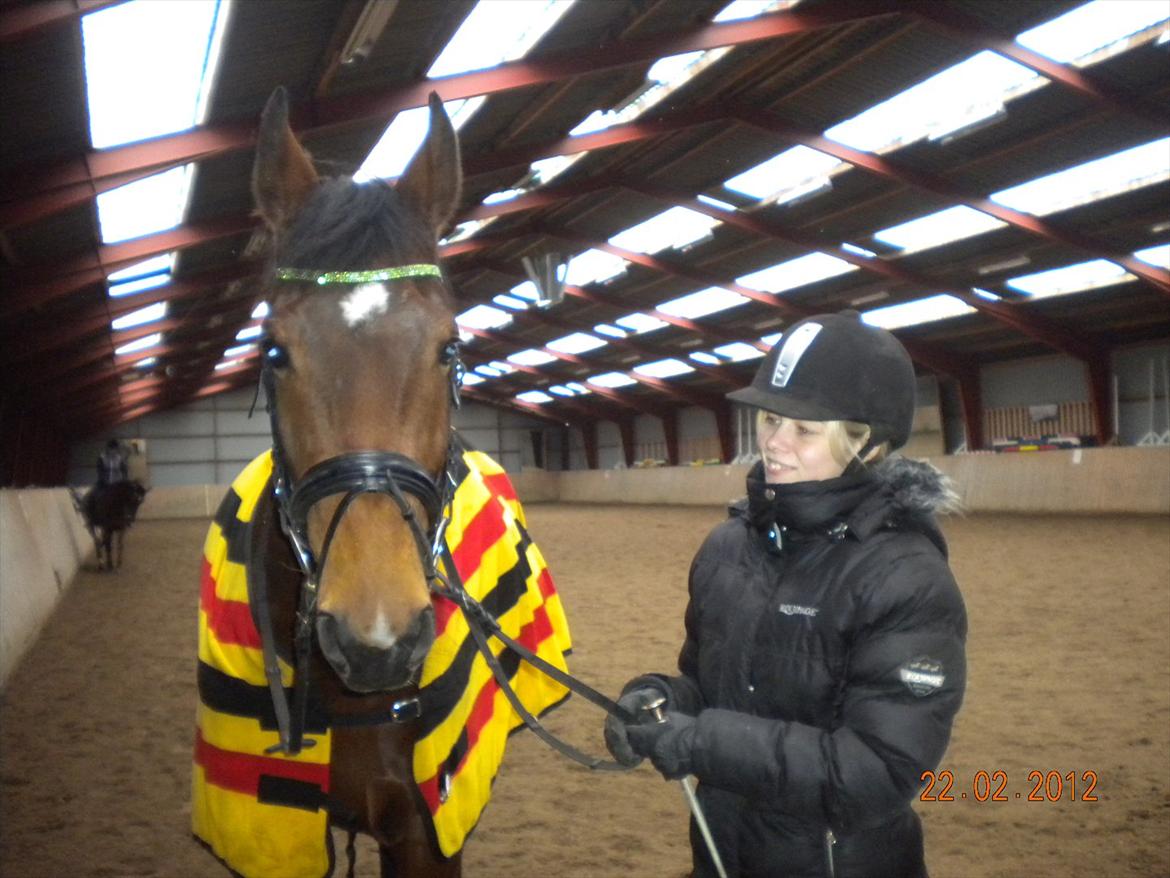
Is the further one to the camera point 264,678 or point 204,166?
point 204,166

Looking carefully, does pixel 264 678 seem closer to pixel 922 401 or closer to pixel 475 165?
pixel 475 165

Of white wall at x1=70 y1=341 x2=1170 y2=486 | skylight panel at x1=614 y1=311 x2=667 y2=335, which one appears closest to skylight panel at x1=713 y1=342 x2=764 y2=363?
skylight panel at x1=614 y1=311 x2=667 y2=335

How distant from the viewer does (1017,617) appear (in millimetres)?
7418

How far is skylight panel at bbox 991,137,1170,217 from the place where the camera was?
536 inches

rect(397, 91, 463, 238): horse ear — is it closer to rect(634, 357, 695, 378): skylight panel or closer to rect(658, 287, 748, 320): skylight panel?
rect(658, 287, 748, 320): skylight panel

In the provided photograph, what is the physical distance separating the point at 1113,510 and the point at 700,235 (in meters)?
8.53

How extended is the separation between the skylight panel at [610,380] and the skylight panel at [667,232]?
1255cm

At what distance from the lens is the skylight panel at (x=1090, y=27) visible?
10.4m

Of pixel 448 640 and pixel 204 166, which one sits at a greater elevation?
pixel 204 166

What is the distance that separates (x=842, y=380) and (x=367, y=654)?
93cm

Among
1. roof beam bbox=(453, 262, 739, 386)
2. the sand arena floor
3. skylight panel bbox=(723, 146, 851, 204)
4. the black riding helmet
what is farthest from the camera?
roof beam bbox=(453, 262, 739, 386)

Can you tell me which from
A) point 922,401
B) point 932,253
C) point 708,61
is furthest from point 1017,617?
point 922,401

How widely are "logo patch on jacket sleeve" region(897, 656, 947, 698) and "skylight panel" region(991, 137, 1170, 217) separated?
1362cm
